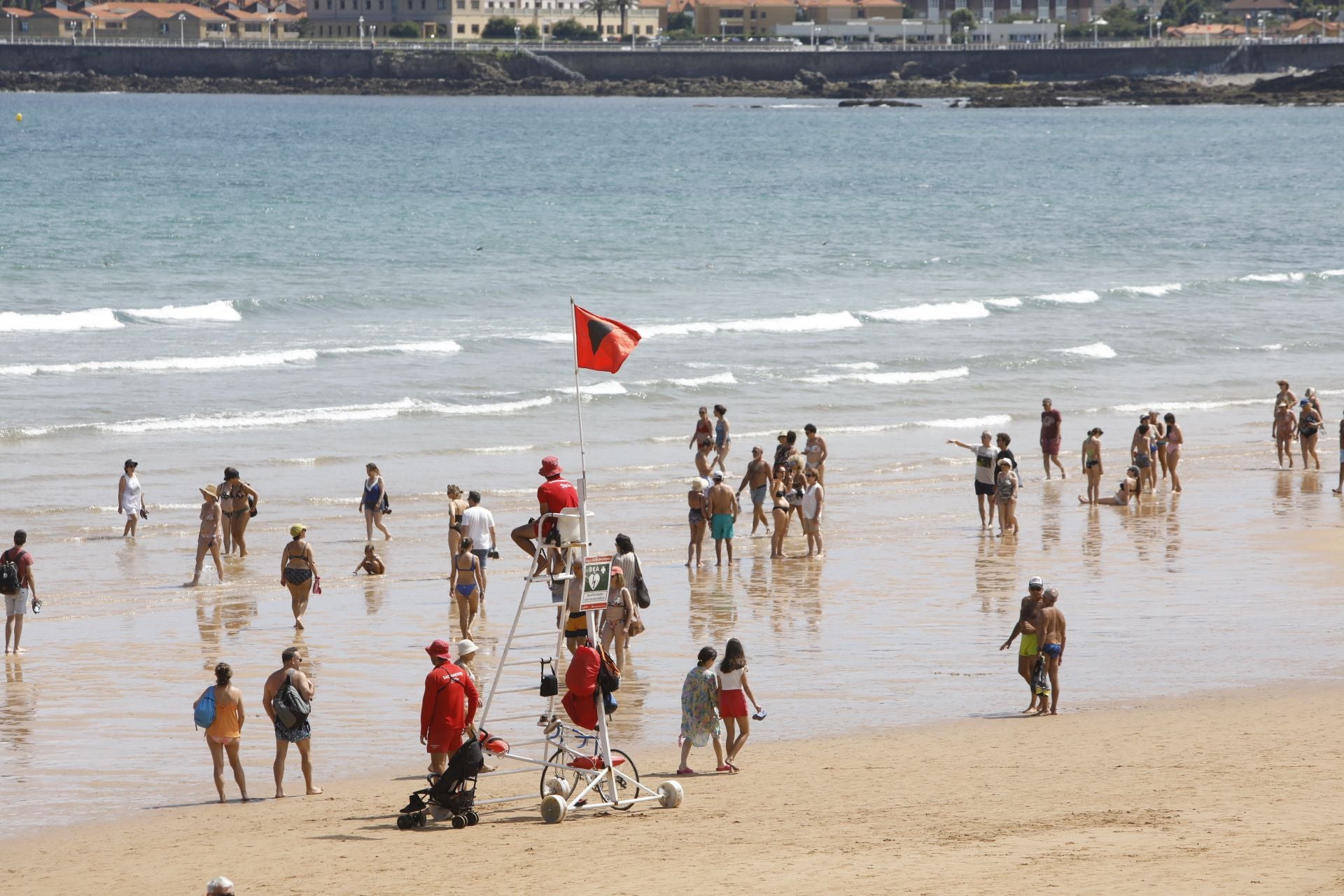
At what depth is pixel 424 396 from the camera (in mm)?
29094

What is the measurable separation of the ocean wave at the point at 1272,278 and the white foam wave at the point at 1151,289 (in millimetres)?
2707

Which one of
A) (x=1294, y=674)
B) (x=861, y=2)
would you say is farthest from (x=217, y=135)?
(x=861, y=2)

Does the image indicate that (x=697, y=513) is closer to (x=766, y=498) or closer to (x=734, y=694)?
(x=766, y=498)

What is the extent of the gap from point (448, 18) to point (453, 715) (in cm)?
17765

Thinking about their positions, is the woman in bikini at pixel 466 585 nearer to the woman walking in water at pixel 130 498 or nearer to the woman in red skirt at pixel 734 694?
the woman in red skirt at pixel 734 694

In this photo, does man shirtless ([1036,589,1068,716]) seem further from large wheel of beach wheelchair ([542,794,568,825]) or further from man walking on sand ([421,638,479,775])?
man walking on sand ([421,638,479,775])

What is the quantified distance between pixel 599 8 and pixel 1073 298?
152671mm

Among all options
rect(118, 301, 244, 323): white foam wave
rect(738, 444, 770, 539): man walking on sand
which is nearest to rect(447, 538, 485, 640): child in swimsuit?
rect(738, 444, 770, 539): man walking on sand

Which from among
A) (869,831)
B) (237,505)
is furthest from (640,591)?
(237,505)

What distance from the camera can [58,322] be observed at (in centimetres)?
3578

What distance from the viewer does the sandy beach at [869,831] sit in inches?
356

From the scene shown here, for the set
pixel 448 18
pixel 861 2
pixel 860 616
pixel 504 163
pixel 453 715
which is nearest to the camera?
pixel 453 715

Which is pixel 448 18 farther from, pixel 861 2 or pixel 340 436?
pixel 340 436

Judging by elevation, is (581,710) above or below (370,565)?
above
